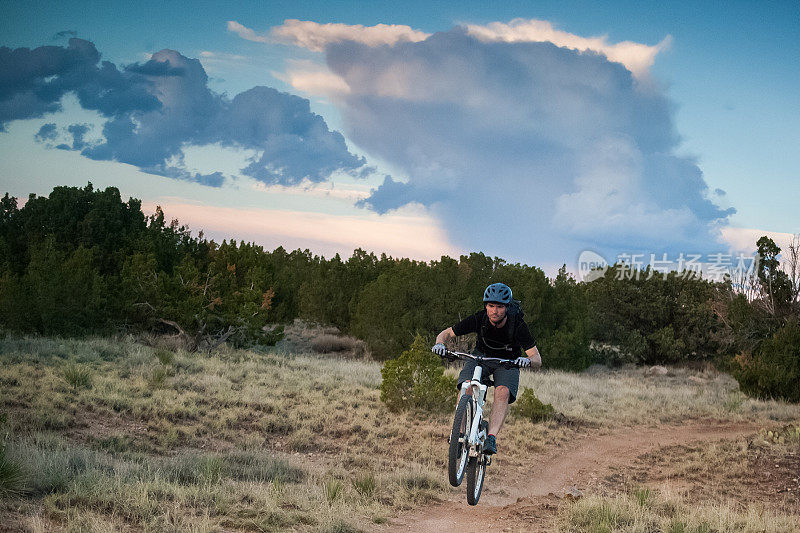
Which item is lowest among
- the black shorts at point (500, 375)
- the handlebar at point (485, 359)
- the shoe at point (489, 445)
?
the shoe at point (489, 445)

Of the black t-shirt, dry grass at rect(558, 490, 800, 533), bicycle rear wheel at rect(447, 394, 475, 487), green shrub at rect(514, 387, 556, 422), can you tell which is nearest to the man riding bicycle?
the black t-shirt

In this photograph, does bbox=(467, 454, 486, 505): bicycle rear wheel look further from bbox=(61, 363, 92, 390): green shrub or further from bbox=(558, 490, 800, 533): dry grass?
bbox=(61, 363, 92, 390): green shrub

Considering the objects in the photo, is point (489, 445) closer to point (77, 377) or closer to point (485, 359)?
point (485, 359)

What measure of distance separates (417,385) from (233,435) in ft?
16.5

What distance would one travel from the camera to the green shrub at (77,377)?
14984 mm

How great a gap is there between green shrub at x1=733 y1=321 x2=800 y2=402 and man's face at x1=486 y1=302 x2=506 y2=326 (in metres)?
18.7

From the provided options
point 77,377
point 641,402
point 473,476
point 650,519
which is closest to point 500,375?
point 473,476

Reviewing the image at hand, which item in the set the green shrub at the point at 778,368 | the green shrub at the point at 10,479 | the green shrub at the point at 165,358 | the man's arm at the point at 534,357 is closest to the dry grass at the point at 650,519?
the man's arm at the point at 534,357

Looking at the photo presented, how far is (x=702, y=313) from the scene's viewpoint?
114ft

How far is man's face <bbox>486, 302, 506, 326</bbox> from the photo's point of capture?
7.04 m

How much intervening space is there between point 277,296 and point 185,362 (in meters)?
13.4

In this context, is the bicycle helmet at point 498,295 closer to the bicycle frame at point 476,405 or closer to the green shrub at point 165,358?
the bicycle frame at point 476,405

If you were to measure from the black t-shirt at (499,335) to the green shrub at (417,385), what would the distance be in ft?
30.1

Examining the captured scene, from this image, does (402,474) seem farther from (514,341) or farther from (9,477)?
(9,477)
